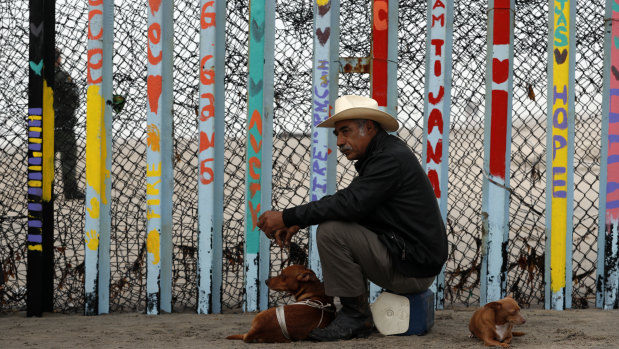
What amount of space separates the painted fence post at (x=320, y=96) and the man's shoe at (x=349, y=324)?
72 cm

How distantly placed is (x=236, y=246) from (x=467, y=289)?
157 cm

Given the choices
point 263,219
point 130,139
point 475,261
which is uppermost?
point 130,139

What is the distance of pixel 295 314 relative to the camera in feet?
11.1

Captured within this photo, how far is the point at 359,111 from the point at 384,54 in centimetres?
83

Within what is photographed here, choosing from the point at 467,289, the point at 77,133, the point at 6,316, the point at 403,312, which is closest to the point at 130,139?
the point at 77,133

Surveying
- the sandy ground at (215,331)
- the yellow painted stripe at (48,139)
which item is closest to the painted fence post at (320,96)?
the sandy ground at (215,331)

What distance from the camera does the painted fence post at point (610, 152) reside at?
4.23 metres

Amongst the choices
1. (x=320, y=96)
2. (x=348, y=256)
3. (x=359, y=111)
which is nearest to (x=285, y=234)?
(x=348, y=256)

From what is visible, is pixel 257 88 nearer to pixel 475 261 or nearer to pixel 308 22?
pixel 308 22

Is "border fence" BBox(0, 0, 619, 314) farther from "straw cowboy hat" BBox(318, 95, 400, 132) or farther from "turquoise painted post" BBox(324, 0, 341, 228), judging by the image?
"straw cowboy hat" BBox(318, 95, 400, 132)

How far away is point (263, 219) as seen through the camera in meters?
3.60

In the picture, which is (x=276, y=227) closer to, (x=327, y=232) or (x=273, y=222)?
Answer: (x=273, y=222)

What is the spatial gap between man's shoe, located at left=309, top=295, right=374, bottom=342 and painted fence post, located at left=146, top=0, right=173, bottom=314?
122cm

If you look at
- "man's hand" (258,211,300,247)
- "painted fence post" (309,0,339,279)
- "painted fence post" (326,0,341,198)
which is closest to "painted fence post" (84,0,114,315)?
"man's hand" (258,211,300,247)
